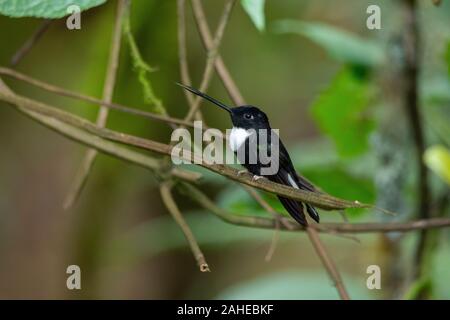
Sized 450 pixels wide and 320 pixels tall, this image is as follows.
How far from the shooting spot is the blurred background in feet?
8.47

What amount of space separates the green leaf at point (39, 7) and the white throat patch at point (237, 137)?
1.47 ft

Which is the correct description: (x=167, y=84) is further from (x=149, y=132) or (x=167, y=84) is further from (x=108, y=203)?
(x=108, y=203)

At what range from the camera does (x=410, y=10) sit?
2490 mm

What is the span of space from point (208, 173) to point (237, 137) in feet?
3.35

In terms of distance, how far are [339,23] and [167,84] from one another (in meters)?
2.29

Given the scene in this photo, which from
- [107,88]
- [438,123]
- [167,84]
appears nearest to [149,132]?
[167,84]

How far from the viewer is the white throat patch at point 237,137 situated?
168cm

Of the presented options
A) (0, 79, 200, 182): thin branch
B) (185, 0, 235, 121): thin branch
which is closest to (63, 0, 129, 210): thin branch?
(0, 79, 200, 182): thin branch

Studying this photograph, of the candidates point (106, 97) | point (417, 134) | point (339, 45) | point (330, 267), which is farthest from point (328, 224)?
point (339, 45)

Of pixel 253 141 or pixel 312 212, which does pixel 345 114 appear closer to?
pixel 253 141

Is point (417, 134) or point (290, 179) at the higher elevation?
point (417, 134)

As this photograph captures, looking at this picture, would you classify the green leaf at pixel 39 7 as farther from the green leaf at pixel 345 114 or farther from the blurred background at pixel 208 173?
the green leaf at pixel 345 114

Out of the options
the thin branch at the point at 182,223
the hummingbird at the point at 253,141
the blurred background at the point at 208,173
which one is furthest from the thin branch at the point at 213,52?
the blurred background at the point at 208,173

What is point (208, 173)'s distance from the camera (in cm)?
271
